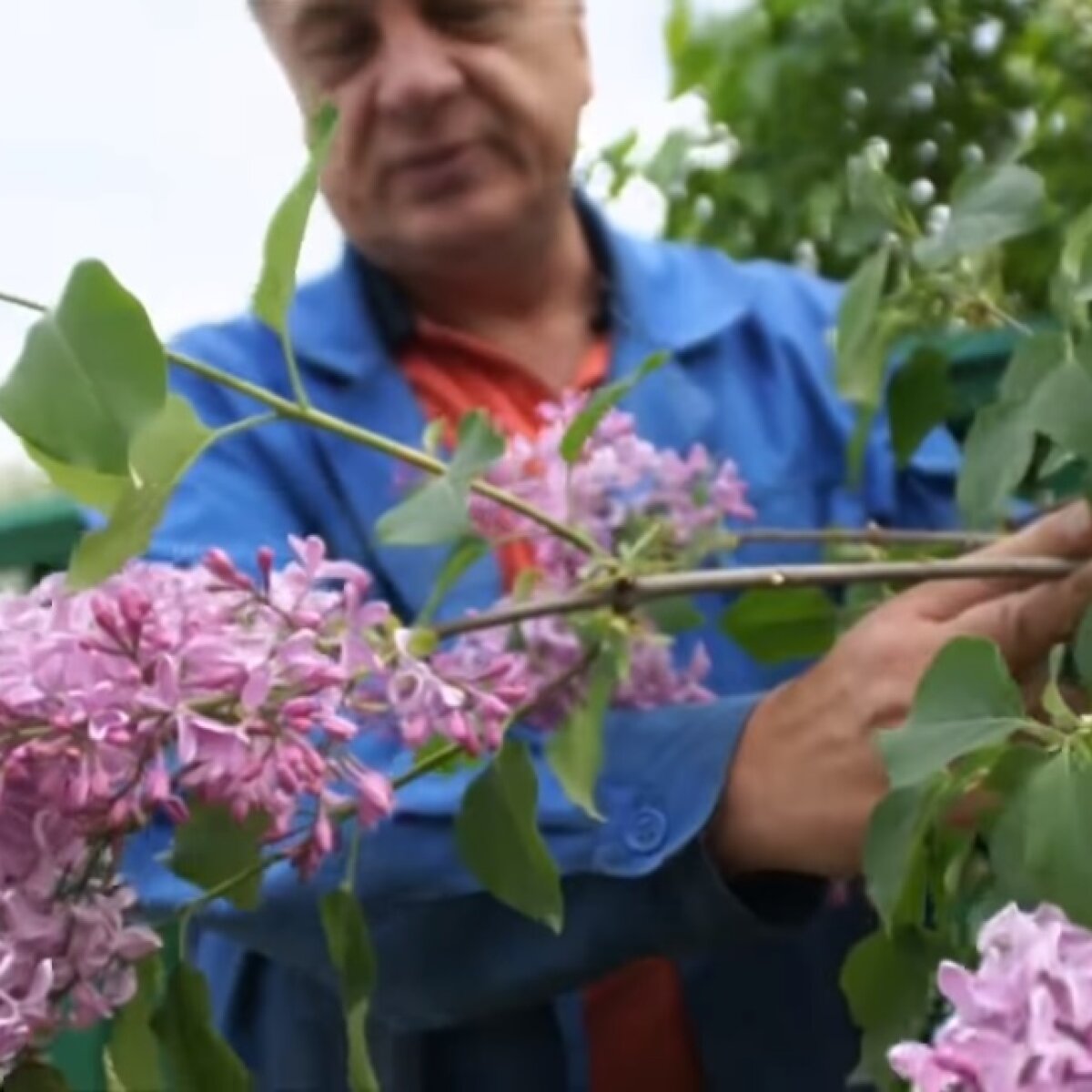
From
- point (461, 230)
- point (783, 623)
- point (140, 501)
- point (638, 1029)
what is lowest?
point (638, 1029)

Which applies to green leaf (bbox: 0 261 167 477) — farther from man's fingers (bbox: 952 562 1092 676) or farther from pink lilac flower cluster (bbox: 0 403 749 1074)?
man's fingers (bbox: 952 562 1092 676)

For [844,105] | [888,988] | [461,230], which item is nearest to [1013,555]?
[888,988]

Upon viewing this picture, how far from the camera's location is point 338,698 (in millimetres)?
586

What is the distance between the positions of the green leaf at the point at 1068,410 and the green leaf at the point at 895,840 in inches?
3.9

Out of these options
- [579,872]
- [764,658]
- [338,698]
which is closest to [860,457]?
[764,658]

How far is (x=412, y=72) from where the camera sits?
0.92 meters

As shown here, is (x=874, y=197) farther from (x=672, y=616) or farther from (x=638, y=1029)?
(x=638, y=1029)

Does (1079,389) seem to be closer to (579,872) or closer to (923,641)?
(923,641)

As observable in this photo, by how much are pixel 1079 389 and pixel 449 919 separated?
0.94ft

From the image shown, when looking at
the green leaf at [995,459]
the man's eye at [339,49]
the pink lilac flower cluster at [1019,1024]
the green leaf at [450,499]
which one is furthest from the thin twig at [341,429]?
the man's eye at [339,49]

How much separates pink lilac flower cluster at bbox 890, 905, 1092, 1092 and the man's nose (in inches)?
20.9

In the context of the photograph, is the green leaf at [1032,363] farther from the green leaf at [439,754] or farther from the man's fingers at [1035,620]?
the green leaf at [439,754]

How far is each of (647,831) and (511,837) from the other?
122 mm

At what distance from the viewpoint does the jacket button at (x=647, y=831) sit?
74cm
